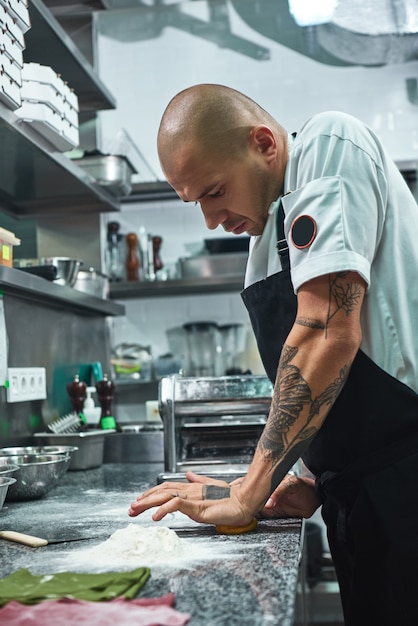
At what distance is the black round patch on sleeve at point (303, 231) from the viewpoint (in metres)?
1.29

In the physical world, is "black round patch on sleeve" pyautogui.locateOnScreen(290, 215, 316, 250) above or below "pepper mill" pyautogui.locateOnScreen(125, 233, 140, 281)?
below

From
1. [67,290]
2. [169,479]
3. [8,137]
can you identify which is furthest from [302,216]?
[67,290]

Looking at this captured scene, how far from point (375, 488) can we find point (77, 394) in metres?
1.59

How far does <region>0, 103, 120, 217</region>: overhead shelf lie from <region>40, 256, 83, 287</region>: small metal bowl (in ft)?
0.97

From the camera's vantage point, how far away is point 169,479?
1843mm

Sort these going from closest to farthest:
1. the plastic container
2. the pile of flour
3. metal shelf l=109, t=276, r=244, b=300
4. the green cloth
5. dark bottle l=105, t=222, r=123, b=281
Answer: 1. the green cloth
2. the pile of flour
3. the plastic container
4. metal shelf l=109, t=276, r=244, b=300
5. dark bottle l=105, t=222, r=123, b=281

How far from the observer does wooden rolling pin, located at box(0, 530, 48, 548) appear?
1.33m

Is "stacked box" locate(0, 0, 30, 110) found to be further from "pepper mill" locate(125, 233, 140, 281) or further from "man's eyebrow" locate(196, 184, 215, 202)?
"pepper mill" locate(125, 233, 140, 281)

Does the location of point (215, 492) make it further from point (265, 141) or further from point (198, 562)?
point (265, 141)

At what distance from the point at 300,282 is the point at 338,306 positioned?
0.08 m

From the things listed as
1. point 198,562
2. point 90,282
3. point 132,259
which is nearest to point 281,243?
point 198,562

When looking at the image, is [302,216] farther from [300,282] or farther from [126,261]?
[126,261]

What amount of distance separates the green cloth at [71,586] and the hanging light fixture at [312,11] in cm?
367

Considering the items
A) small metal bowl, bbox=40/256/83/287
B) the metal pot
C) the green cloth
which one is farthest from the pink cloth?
the metal pot
